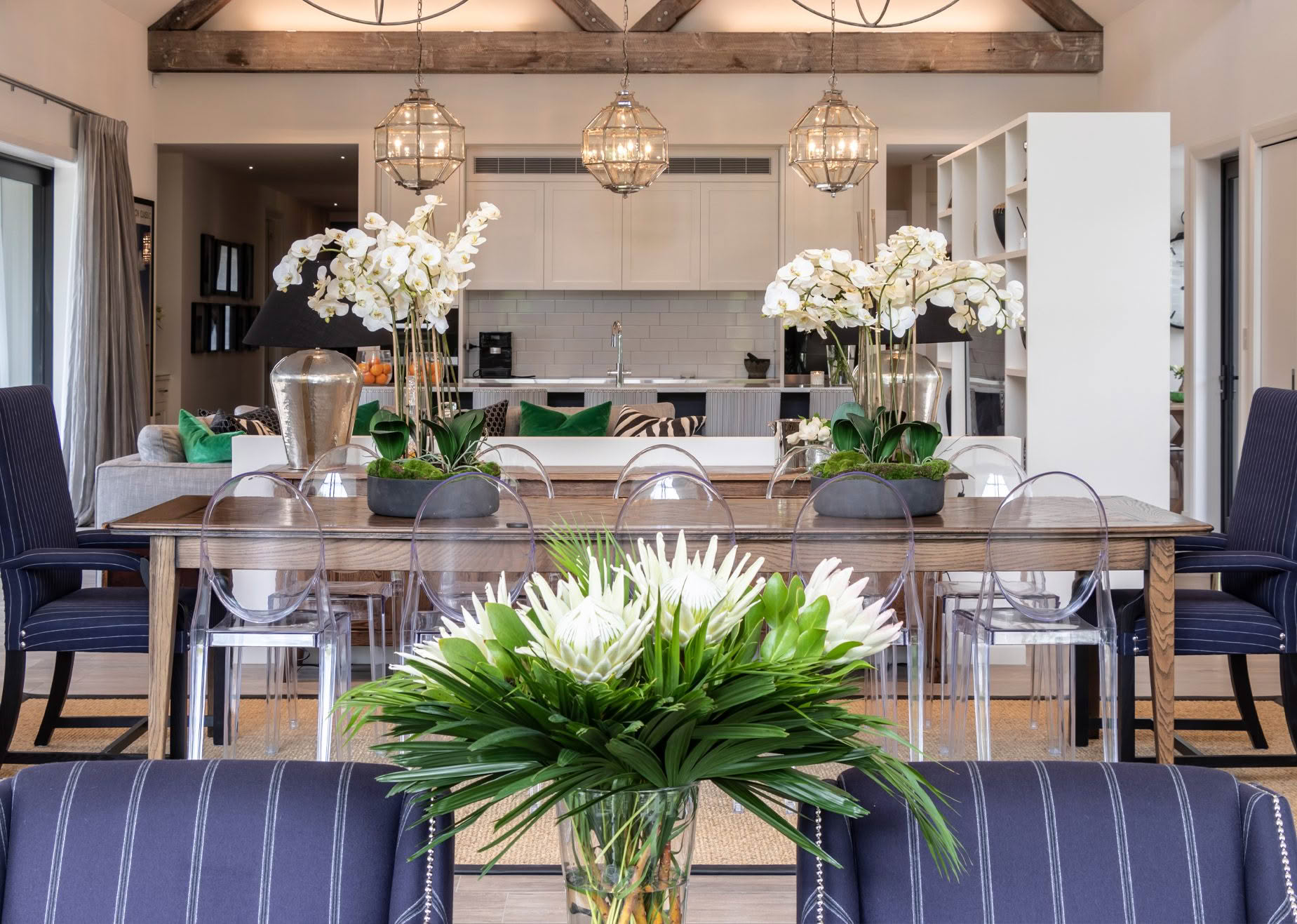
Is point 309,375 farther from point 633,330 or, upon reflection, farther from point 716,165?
point 633,330

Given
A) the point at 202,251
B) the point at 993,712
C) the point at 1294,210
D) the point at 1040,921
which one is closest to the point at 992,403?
the point at 1294,210

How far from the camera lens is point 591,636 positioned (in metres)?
0.89

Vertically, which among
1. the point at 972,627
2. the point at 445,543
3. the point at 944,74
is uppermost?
the point at 944,74

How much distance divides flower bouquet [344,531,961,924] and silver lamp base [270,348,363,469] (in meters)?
3.41

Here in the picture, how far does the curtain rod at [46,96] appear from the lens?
716cm

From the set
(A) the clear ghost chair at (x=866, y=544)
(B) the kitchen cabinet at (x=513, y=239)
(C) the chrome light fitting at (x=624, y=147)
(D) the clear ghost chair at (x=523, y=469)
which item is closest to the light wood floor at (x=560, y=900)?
(A) the clear ghost chair at (x=866, y=544)

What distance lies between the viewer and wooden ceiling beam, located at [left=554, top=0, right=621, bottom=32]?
9148mm

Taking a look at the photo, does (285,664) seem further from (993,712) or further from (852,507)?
(993,712)

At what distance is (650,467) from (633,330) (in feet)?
19.7

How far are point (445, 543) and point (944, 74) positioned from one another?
7.20 meters

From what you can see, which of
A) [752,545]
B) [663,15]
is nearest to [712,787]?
[752,545]

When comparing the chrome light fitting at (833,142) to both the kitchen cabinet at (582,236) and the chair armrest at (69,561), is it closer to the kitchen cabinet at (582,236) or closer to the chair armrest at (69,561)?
the kitchen cabinet at (582,236)

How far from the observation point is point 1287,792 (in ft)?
11.5

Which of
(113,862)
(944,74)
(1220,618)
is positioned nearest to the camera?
(113,862)
